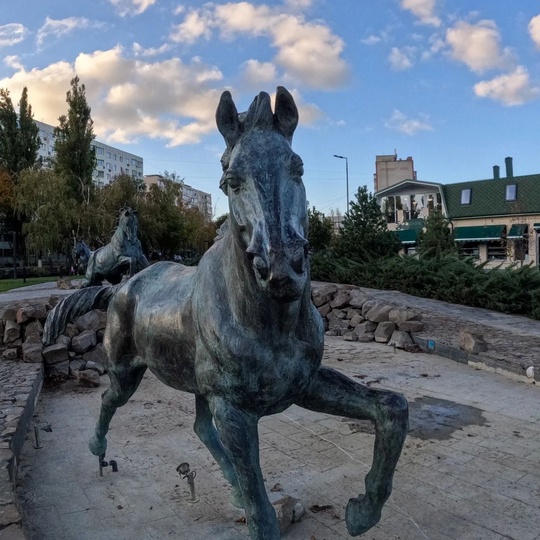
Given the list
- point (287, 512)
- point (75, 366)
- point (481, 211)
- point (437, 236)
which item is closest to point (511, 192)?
point (481, 211)

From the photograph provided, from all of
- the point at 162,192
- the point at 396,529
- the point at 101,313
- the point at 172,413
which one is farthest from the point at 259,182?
the point at 162,192

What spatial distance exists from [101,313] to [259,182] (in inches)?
292

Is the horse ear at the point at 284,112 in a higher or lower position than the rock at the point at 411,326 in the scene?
higher

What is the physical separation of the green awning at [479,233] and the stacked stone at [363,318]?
2131cm

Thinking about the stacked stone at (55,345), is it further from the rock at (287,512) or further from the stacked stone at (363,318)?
the stacked stone at (363,318)

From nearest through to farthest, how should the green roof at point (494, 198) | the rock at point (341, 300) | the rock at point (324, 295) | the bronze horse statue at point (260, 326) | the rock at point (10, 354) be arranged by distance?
the bronze horse statue at point (260, 326)
the rock at point (10, 354)
the rock at point (341, 300)
the rock at point (324, 295)
the green roof at point (494, 198)

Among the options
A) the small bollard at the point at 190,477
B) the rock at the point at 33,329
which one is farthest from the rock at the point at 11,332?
the small bollard at the point at 190,477

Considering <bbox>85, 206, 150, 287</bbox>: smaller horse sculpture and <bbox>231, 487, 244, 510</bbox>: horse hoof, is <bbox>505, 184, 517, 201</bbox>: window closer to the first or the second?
<bbox>85, 206, 150, 287</bbox>: smaller horse sculpture

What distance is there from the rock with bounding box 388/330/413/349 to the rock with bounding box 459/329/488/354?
1164 millimetres

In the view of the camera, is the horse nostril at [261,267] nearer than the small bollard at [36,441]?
Yes

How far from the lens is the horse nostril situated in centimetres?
153

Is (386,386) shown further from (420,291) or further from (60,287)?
(60,287)

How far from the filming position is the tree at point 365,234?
60.1 feet

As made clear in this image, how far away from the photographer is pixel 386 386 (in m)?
A: 6.67
